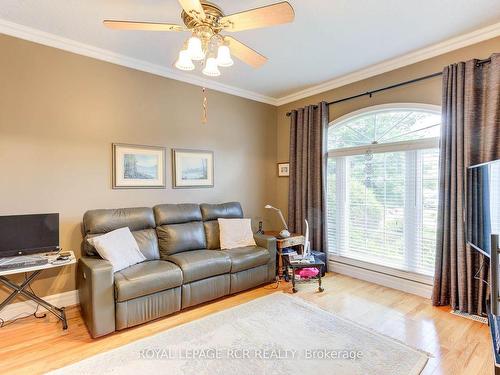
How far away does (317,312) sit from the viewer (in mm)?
2773

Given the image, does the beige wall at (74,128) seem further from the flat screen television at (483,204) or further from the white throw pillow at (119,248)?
the flat screen television at (483,204)

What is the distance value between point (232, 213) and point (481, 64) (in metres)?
3.29

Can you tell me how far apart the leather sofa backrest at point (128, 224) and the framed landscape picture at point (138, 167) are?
374 millimetres

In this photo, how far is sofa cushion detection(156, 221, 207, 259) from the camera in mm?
3244

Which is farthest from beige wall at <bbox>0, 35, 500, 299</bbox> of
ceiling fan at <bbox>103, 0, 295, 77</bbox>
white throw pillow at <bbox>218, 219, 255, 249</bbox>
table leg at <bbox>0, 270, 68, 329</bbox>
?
ceiling fan at <bbox>103, 0, 295, 77</bbox>

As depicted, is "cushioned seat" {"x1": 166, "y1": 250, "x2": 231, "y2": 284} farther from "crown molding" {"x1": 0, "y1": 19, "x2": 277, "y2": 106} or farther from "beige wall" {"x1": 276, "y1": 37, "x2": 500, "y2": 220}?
"beige wall" {"x1": 276, "y1": 37, "x2": 500, "y2": 220}

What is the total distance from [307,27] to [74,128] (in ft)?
8.89

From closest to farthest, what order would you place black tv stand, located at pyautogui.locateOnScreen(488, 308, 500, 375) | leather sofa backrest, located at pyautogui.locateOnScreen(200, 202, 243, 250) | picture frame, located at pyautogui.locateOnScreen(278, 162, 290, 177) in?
black tv stand, located at pyautogui.locateOnScreen(488, 308, 500, 375)
leather sofa backrest, located at pyautogui.locateOnScreen(200, 202, 243, 250)
picture frame, located at pyautogui.locateOnScreen(278, 162, 290, 177)

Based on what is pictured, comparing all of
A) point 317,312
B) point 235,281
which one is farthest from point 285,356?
point 235,281

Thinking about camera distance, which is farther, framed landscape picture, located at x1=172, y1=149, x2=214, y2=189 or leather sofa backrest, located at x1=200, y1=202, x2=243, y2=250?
framed landscape picture, located at x1=172, y1=149, x2=214, y2=189

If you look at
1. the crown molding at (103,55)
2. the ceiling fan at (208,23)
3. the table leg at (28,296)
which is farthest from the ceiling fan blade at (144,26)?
the table leg at (28,296)

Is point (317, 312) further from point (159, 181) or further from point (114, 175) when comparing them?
point (114, 175)

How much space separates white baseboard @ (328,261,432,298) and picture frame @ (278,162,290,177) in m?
1.66

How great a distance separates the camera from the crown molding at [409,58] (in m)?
2.72
